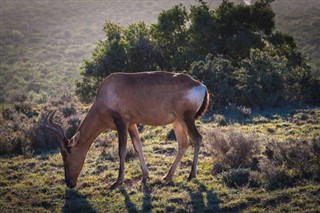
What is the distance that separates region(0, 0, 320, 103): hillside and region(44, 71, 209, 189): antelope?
1616cm

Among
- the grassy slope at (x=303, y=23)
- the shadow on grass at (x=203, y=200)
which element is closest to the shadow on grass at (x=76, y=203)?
the shadow on grass at (x=203, y=200)

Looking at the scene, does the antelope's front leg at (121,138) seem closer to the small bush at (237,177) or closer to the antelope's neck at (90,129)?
the antelope's neck at (90,129)

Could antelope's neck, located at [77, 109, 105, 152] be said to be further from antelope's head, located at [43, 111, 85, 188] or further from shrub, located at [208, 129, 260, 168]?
shrub, located at [208, 129, 260, 168]

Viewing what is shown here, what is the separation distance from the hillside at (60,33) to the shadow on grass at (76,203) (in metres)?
16.4

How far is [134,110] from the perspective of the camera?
891cm

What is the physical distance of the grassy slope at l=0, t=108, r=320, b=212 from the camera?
24.4 ft

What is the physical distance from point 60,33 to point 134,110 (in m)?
50.2

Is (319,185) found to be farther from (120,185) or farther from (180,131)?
(120,185)

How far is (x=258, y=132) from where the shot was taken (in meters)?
12.3

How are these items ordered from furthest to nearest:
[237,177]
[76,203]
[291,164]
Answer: [291,164]
[237,177]
[76,203]

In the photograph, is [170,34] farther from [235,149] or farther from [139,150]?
[139,150]

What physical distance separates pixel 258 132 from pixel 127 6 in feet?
186

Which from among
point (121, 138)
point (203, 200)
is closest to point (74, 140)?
point (121, 138)

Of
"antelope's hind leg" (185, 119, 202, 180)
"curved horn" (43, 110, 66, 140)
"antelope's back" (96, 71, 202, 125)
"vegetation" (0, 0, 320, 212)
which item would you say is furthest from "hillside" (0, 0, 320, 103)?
"antelope's hind leg" (185, 119, 202, 180)
